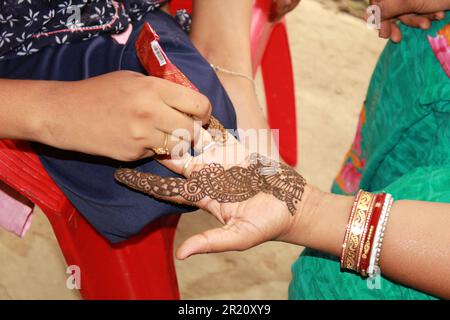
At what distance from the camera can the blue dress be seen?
1.18 m

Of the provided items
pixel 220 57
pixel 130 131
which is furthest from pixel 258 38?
pixel 130 131

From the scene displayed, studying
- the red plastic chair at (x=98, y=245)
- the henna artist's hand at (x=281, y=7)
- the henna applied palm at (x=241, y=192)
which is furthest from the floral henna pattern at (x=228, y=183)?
the henna artist's hand at (x=281, y=7)

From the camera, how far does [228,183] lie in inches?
45.7

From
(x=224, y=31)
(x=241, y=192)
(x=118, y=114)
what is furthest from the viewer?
(x=224, y=31)

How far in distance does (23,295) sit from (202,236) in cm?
99

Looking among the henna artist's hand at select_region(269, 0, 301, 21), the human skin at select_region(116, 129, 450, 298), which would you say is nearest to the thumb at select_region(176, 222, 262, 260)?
the human skin at select_region(116, 129, 450, 298)

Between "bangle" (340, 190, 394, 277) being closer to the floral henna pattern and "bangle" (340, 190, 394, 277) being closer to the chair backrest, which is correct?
the floral henna pattern

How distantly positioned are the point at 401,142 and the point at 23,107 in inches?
31.3

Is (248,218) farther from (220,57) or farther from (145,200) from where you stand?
(220,57)

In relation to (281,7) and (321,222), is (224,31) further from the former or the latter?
(321,222)

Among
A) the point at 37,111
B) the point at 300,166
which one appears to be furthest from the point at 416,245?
the point at 300,166

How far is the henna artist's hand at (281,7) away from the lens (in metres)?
1.60

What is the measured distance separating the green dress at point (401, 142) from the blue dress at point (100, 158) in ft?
1.02

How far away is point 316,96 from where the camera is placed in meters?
2.60
